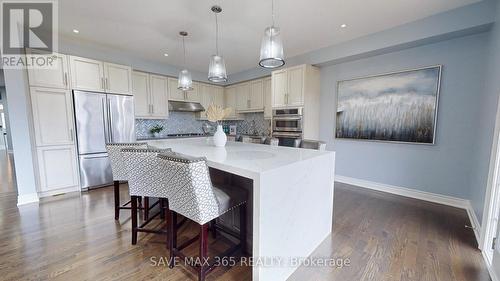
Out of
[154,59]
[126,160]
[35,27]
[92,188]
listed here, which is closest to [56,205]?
[92,188]

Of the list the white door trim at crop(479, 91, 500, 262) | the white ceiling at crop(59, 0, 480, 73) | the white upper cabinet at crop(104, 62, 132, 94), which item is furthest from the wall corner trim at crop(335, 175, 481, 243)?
the white upper cabinet at crop(104, 62, 132, 94)

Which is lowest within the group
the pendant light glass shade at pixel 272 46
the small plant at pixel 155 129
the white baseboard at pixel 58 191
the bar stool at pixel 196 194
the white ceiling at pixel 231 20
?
the white baseboard at pixel 58 191

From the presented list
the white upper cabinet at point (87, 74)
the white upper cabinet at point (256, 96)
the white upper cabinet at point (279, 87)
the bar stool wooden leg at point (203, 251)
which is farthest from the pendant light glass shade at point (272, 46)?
the white upper cabinet at point (87, 74)

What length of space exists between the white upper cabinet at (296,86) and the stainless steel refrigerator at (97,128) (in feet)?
10.8

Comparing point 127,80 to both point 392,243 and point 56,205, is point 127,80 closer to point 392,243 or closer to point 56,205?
Answer: point 56,205

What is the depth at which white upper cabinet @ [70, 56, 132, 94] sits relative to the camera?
335cm

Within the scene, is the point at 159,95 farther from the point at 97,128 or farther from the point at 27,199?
the point at 27,199

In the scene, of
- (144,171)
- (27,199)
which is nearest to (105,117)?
(27,199)

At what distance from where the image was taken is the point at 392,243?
1984mm

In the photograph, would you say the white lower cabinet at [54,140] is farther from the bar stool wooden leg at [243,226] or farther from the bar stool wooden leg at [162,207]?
the bar stool wooden leg at [243,226]

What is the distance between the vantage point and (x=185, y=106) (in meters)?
5.16

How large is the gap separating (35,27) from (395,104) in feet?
18.9

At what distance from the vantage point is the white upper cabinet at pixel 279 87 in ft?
13.7

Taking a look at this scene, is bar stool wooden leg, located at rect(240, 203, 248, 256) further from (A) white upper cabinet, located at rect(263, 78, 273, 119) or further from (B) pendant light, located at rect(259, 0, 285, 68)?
(A) white upper cabinet, located at rect(263, 78, 273, 119)
